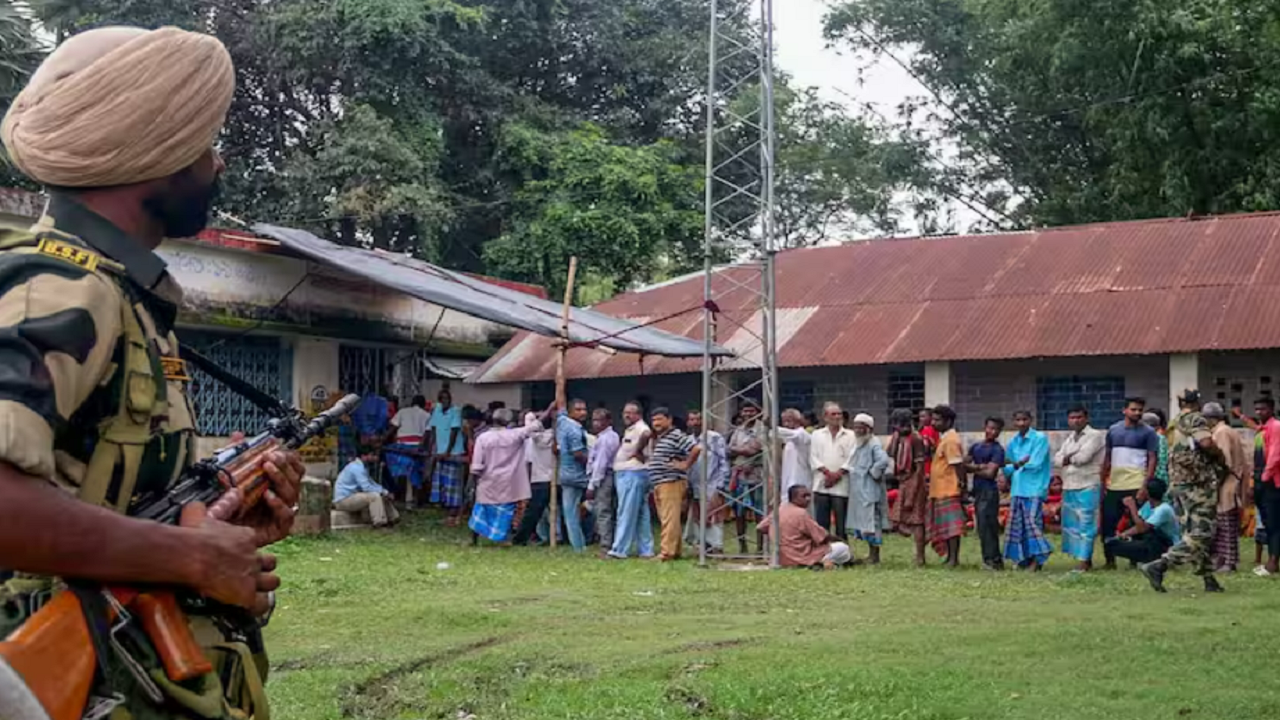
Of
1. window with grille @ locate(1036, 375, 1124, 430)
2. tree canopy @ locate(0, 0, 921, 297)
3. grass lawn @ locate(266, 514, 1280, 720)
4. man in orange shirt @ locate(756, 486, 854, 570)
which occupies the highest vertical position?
tree canopy @ locate(0, 0, 921, 297)

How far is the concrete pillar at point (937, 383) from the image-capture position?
2139 centimetres

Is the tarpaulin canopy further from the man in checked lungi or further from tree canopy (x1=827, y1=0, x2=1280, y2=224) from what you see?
tree canopy (x1=827, y1=0, x2=1280, y2=224)

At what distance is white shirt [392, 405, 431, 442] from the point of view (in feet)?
70.0

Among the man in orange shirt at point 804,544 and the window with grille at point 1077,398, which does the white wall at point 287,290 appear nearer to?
the man in orange shirt at point 804,544

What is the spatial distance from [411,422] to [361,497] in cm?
238

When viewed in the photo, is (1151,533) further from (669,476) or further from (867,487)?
(669,476)

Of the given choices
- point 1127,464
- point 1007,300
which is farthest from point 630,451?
point 1007,300

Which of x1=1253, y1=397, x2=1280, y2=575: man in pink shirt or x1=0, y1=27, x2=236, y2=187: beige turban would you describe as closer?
x1=0, y1=27, x2=236, y2=187: beige turban

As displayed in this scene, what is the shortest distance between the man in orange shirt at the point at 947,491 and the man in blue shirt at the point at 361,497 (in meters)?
7.30

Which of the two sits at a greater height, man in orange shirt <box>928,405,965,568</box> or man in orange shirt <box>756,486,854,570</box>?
man in orange shirt <box>928,405,965,568</box>

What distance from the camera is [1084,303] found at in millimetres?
21031

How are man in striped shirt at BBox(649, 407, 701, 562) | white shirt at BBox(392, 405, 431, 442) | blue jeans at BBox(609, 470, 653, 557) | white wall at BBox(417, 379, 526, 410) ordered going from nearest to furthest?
man in striped shirt at BBox(649, 407, 701, 562)
blue jeans at BBox(609, 470, 653, 557)
white shirt at BBox(392, 405, 431, 442)
white wall at BBox(417, 379, 526, 410)

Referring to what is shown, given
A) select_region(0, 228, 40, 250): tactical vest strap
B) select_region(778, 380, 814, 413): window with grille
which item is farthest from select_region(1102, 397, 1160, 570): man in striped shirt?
select_region(0, 228, 40, 250): tactical vest strap

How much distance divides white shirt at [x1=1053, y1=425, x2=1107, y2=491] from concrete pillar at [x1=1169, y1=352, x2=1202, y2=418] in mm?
5678
